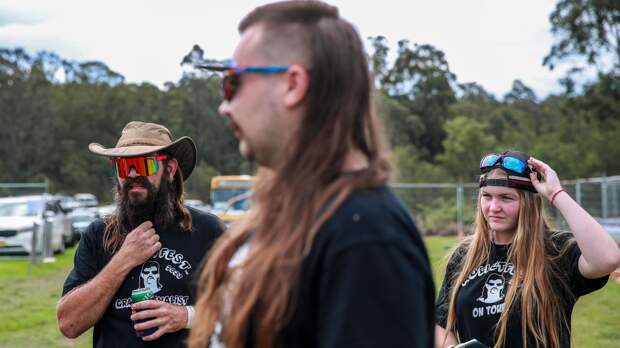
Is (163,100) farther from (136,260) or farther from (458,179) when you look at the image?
(136,260)

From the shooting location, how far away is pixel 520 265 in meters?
3.60

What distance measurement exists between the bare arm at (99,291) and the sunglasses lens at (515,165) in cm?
174

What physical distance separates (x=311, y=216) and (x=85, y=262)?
2311 mm

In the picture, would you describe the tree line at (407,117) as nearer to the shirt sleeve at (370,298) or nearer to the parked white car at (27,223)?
the parked white car at (27,223)

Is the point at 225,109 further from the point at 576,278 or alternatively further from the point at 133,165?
the point at 576,278

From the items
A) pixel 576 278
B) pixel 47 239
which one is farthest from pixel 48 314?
pixel 576 278

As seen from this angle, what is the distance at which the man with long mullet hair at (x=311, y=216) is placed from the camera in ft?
4.86

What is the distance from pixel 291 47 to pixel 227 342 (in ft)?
2.13

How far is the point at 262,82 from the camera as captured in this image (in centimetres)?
169

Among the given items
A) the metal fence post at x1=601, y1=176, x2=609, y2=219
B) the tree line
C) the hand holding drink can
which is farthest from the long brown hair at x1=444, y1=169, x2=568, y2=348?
the tree line

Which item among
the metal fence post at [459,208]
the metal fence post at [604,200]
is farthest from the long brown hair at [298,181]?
the metal fence post at [459,208]

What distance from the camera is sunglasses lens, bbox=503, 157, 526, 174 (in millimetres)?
3752

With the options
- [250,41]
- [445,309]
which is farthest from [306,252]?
[445,309]

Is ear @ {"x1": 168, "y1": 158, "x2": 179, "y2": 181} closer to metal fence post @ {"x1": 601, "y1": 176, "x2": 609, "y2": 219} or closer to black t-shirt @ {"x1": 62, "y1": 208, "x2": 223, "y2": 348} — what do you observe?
black t-shirt @ {"x1": 62, "y1": 208, "x2": 223, "y2": 348}
